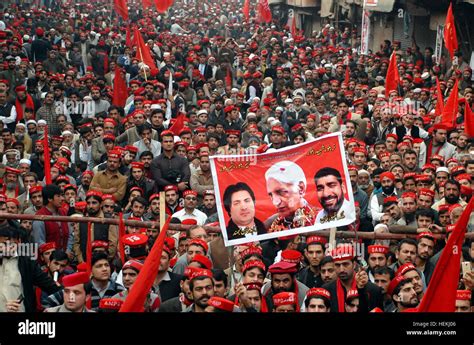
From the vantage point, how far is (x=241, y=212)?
26.2 feet

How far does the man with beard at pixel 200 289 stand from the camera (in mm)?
7316

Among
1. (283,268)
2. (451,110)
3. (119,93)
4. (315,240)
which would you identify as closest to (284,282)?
(283,268)

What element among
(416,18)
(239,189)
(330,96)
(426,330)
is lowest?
(426,330)

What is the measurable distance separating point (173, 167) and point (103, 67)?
428 inches

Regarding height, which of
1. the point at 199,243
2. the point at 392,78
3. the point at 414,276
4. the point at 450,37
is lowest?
the point at 414,276

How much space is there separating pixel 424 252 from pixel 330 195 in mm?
1080

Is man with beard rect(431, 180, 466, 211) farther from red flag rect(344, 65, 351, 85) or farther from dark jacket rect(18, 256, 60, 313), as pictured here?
red flag rect(344, 65, 351, 85)

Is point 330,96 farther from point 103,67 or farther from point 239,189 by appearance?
point 239,189

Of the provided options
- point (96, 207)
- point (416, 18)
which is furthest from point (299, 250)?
point (416, 18)

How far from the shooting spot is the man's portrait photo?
26.0 ft

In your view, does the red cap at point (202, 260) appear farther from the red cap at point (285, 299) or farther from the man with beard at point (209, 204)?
the man with beard at point (209, 204)

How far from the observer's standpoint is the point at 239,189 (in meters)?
8.07

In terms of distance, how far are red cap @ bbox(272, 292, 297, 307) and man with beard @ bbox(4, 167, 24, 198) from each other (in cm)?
526

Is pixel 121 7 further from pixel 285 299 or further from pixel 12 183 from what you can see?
pixel 285 299
